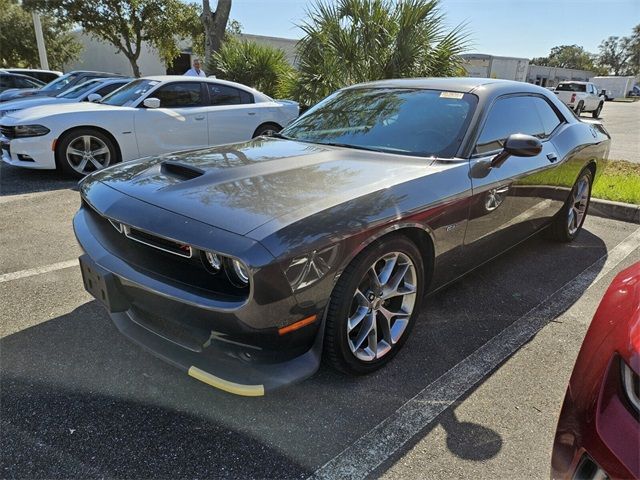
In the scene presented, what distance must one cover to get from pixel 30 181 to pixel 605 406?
23.7 feet

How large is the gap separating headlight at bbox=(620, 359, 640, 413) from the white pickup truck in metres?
26.2

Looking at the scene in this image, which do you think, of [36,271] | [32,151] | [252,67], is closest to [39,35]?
[252,67]

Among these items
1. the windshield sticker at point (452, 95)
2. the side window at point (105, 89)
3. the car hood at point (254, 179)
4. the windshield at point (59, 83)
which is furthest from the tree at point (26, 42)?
the windshield sticker at point (452, 95)

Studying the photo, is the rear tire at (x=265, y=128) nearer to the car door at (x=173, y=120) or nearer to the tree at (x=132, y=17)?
the car door at (x=173, y=120)

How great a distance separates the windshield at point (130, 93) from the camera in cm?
697

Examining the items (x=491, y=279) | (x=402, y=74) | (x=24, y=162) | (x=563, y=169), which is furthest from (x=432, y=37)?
(x=24, y=162)

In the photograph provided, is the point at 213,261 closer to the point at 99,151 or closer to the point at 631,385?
the point at 631,385

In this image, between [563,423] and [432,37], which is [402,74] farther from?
[563,423]

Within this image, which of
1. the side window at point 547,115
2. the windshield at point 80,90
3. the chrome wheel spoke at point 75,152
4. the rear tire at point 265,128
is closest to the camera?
the side window at point 547,115

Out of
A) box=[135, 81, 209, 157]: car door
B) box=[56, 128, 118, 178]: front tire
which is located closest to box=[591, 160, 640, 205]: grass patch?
box=[135, 81, 209, 157]: car door

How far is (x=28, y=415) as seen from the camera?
2139mm

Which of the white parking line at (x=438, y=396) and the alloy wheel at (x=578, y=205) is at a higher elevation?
the alloy wheel at (x=578, y=205)

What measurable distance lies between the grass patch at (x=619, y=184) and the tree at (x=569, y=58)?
105 meters

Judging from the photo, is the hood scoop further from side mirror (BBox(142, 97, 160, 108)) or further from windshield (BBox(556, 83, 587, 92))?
windshield (BBox(556, 83, 587, 92))
